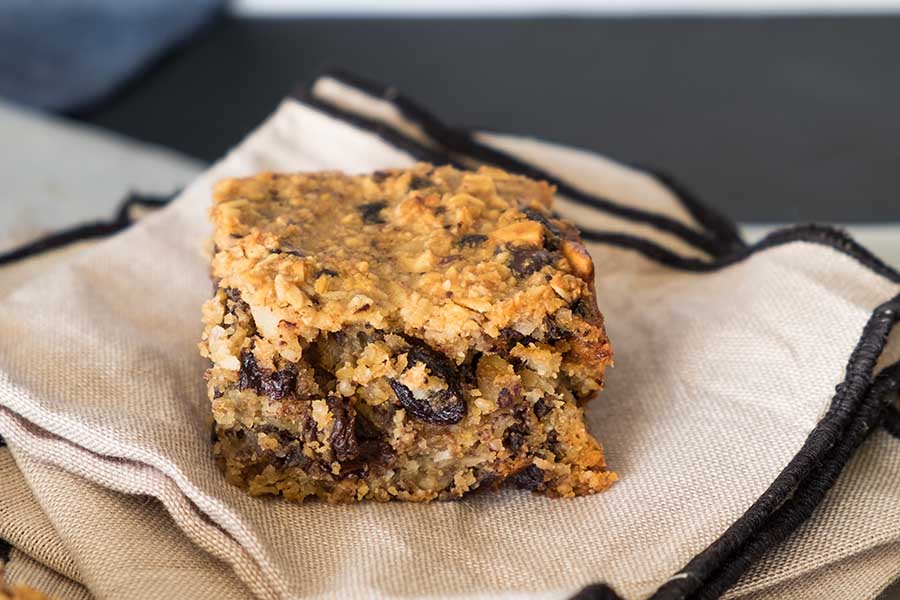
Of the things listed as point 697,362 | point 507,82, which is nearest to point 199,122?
point 507,82

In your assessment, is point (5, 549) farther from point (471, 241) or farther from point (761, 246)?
point (761, 246)

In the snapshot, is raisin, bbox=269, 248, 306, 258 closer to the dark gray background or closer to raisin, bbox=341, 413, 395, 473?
raisin, bbox=341, 413, 395, 473

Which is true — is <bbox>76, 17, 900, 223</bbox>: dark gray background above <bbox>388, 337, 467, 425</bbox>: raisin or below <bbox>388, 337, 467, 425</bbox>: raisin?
below

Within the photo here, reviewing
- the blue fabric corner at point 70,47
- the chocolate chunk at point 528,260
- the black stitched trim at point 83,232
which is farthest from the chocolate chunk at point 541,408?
the blue fabric corner at point 70,47

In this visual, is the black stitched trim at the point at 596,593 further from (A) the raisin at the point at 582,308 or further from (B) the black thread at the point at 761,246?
(B) the black thread at the point at 761,246

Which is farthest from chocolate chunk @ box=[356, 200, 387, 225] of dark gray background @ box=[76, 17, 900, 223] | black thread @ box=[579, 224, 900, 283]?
dark gray background @ box=[76, 17, 900, 223]

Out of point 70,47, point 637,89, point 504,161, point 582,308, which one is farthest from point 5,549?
point 637,89

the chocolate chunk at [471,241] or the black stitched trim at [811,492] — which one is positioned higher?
the chocolate chunk at [471,241]
